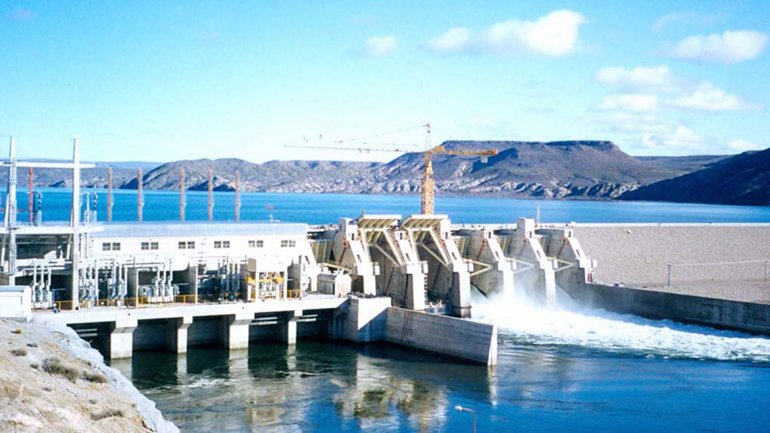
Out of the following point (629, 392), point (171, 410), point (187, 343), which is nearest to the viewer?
point (171, 410)

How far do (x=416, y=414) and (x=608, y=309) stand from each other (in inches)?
1142

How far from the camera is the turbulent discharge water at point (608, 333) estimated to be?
165ft

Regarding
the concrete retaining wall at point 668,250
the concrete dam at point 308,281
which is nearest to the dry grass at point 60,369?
the concrete dam at point 308,281

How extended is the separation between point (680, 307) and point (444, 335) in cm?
1857

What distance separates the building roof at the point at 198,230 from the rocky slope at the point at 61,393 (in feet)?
56.9

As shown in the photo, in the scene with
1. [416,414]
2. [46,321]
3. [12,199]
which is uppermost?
[12,199]

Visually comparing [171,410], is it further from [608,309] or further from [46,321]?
[608,309]

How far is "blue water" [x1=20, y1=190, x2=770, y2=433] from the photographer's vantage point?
3641 cm

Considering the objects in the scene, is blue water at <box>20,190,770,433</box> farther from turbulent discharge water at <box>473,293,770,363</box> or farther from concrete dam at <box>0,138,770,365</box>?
concrete dam at <box>0,138,770,365</box>

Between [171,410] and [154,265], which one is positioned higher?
[154,265]

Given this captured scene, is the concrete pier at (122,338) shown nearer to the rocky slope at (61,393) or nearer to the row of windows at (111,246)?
the row of windows at (111,246)

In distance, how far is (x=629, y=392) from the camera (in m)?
41.6

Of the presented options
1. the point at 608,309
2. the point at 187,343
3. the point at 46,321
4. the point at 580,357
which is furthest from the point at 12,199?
the point at 608,309

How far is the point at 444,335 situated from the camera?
156 feet
